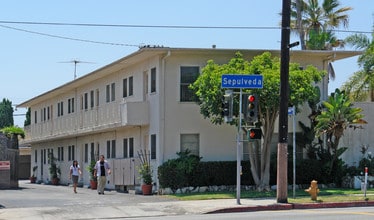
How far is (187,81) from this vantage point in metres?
30.4

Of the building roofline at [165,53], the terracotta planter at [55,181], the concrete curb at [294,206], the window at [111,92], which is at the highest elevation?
the building roofline at [165,53]

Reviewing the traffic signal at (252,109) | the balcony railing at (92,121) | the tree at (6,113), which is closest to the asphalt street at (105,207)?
the traffic signal at (252,109)

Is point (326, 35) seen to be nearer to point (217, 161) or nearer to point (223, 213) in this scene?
point (217, 161)

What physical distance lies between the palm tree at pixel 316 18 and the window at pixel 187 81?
57.3 feet

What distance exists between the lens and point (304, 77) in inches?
1075

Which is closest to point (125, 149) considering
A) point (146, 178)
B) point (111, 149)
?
point (111, 149)

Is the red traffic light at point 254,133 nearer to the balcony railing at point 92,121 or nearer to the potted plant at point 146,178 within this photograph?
the potted plant at point 146,178

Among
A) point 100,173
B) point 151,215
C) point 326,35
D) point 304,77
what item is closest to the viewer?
point 151,215

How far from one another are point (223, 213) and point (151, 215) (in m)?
2.23

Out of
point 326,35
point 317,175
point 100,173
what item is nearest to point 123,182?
point 100,173

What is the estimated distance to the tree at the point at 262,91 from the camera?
2647 cm

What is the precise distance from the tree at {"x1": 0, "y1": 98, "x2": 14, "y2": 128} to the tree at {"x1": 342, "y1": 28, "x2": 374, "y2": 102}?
68.7m

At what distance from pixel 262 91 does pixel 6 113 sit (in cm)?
8076

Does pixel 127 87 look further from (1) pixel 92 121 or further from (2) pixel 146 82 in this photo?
(1) pixel 92 121
